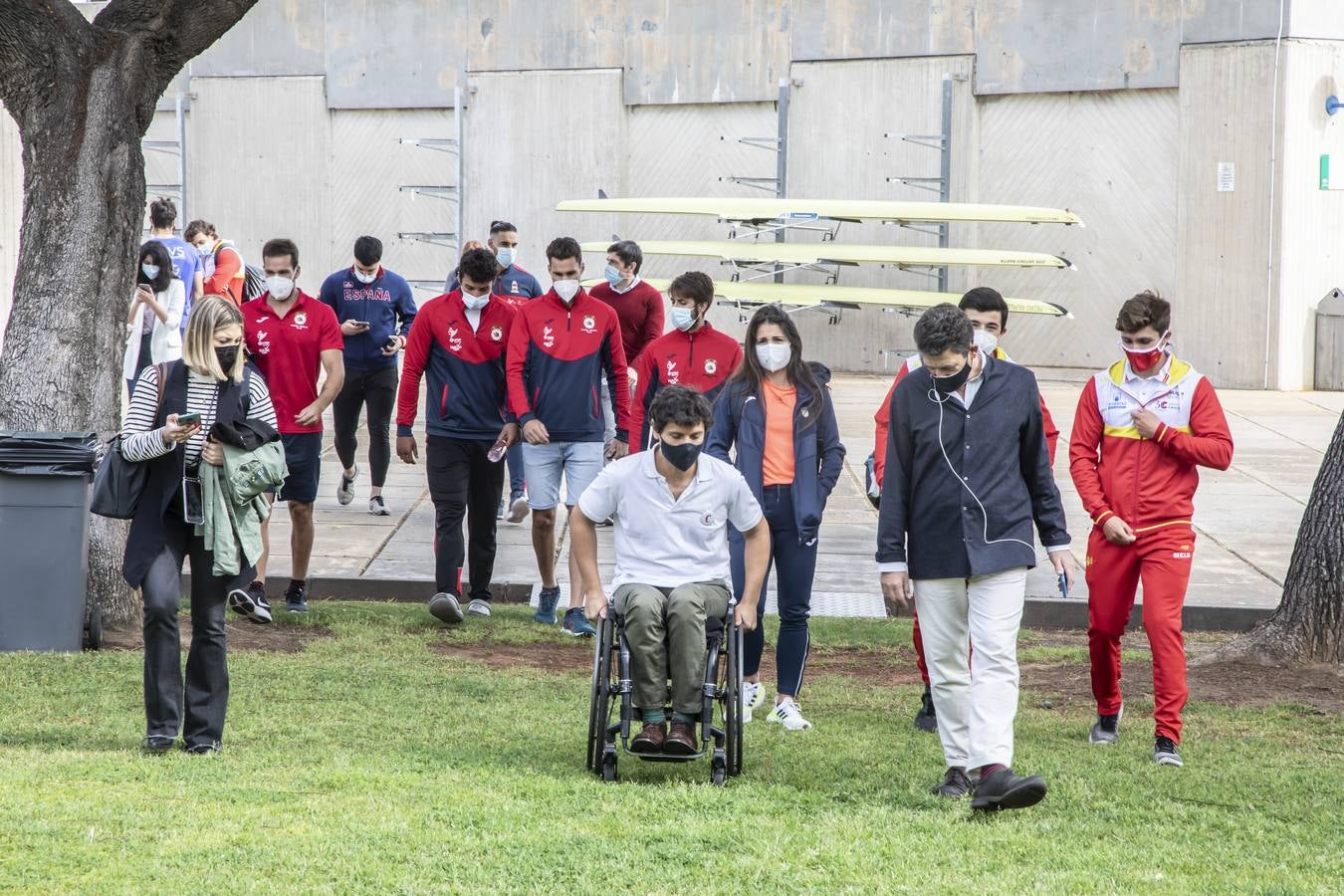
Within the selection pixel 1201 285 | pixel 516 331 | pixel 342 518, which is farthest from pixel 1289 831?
pixel 1201 285

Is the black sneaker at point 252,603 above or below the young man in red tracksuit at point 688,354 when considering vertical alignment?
below

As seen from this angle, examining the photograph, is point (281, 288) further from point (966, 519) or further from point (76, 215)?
point (966, 519)

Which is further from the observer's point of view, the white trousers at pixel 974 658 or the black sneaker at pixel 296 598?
the black sneaker at pixel 296 598

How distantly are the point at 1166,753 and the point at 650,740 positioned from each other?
2049mm

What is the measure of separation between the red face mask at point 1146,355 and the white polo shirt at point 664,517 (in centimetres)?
168

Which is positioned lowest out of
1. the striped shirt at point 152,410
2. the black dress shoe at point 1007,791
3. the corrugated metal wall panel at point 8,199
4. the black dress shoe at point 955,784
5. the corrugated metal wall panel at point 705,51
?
the black dress shoe at point 955,784

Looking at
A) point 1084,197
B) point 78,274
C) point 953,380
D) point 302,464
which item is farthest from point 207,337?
point 1084,197

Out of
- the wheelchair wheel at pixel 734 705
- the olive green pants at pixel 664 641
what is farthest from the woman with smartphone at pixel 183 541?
the wheelchair wheel at pixel 734 705

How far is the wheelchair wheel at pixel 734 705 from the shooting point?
565 cm

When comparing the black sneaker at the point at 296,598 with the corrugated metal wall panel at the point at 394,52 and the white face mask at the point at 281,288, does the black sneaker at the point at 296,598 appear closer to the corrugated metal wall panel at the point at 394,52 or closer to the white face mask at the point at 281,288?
the white face mask at the point at 281,288

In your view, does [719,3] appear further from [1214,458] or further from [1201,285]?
[1214,458]

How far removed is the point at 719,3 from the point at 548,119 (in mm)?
3107

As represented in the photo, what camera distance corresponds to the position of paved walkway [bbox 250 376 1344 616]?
9992 mm

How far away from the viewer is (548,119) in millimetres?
24734
